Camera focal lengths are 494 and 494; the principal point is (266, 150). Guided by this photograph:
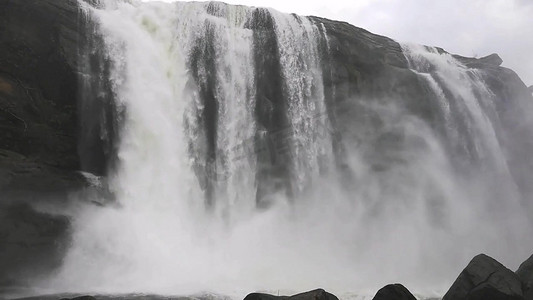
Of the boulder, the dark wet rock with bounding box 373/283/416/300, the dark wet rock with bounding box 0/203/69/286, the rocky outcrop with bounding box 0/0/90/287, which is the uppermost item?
the boulder

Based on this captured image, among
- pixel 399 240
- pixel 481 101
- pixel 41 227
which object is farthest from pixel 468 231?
pixel 41 227

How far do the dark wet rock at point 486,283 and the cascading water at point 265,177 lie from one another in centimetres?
508

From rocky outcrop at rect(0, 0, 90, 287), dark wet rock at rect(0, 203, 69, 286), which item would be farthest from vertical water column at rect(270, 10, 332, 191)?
dark wet rock at rect(0, 203, 69, 286)

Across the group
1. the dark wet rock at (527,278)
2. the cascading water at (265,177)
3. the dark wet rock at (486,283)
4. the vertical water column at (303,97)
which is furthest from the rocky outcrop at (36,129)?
the dark wet rock at (527,278)

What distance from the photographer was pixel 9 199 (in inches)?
662

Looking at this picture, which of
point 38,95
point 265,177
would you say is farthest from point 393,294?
point 38,95

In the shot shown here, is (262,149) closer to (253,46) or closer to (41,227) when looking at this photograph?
(253,46)

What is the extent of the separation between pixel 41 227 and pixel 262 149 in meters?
9.05

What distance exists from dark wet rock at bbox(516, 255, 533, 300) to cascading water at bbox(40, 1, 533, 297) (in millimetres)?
5399

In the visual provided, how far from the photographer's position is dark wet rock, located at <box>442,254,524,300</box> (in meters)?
10.9

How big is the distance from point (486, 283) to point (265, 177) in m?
11.2

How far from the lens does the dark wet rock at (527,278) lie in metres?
11.6

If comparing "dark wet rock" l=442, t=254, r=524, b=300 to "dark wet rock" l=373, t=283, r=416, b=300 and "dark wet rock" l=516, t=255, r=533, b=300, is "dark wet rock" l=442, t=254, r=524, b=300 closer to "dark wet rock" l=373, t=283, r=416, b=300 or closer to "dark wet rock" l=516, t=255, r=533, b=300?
"dark wet rock" l=516, t=255, r=533, b=300

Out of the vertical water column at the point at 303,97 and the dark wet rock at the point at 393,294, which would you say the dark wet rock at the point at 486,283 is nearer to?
the dark wet rock at the point at 393,294
